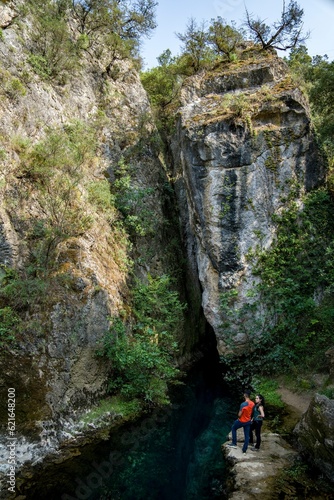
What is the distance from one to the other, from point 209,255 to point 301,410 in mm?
6845

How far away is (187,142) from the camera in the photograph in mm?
15961

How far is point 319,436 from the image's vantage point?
25.8 ft

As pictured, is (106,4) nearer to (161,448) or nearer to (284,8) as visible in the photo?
(284,8)

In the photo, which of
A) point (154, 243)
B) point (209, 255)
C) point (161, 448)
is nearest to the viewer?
point (161, 448)

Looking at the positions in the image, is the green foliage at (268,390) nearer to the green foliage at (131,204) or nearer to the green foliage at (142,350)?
the green foliage at (142,350)

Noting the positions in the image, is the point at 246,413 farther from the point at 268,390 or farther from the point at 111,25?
the point at 111,25

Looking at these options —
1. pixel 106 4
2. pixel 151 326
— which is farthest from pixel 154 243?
pixel 106 4


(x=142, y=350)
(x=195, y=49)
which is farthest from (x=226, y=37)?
(x=142, y=350)

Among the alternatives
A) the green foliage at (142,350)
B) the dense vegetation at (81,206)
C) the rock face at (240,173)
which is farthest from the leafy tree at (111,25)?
the green foliage at (142,350)

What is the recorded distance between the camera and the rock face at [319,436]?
7.51 meters

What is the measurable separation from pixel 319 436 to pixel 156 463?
4352mm

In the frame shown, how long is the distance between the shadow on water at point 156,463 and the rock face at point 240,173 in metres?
3.55

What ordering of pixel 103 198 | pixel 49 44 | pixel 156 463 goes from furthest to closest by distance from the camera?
pixel 49 44
pixel 103 198
pixel 156 463

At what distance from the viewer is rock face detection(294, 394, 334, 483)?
7.51 metres
